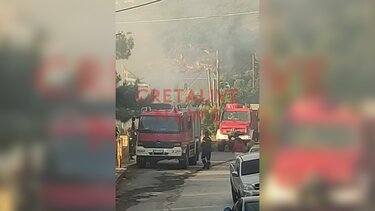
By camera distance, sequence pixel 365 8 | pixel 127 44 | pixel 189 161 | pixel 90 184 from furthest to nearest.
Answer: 1. pixel 189 161
2. pixel 127 44
3. pixel 90 184
4. pixel 365 8

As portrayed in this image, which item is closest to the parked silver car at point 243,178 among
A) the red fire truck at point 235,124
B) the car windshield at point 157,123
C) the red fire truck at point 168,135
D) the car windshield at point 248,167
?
the car windshield at point 248,167

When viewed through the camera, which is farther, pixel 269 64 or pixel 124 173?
pixel 124 173

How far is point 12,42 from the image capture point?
2.05 meters

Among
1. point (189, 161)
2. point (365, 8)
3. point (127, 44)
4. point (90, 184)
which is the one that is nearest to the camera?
point (365, 8)

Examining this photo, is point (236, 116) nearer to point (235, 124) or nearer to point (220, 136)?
point (235, 124)

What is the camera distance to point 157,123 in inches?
102

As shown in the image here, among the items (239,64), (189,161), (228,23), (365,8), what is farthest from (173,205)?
(365,8)

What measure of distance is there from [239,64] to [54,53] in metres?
0.86

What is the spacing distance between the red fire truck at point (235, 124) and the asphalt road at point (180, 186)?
81 millimetres

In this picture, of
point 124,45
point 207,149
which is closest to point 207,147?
point 207,149

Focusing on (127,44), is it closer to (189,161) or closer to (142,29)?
(142,29)

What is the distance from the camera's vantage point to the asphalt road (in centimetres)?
246

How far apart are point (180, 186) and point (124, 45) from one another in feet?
2.50

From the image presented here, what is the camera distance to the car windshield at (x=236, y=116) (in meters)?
2.43
